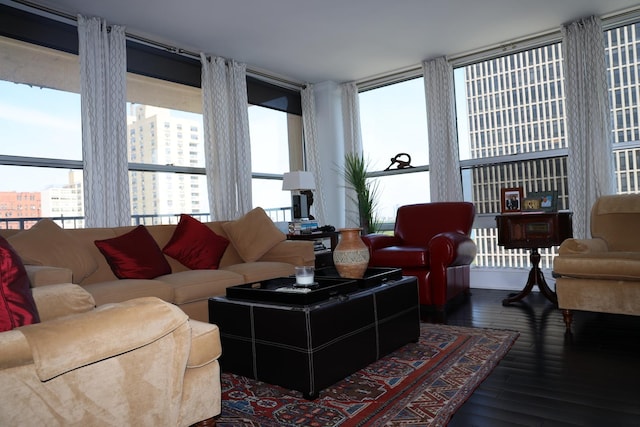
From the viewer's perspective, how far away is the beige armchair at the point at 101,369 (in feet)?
3.47

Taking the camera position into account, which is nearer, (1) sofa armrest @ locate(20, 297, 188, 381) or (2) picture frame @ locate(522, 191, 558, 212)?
(1) sofa armrest @ locate(20, 297, 188, 381)

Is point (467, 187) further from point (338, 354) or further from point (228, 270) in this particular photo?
point (338, 354)

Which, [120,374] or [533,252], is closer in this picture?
[120,374]

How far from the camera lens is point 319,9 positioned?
13.2 ft

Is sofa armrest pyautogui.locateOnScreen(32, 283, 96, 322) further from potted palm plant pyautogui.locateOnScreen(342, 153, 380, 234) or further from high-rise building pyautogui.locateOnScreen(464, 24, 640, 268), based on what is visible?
high-rise building pyautogui.locateOnScreen(464, 24, 640, 268)

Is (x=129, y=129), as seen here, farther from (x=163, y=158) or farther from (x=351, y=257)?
(x=351, y=257)

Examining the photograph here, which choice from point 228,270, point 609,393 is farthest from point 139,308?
point 228,270

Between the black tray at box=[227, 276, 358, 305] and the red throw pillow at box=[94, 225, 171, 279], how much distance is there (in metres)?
0.97

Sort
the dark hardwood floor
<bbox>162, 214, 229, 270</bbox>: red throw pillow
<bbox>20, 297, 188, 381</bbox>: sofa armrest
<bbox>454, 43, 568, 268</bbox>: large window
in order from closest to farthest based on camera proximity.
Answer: <bbox>20, 297, 188, 381</bbox>: sofa armrest, the dark hardwood floor, <bbox>162, 214, 229, 270</bbox>: red throw pillow, <bbox>454, 43, 568, 268</bbox>: large window

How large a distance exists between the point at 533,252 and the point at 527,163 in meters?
1.46

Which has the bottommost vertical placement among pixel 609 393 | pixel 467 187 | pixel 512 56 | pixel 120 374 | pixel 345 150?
pixel 609 393

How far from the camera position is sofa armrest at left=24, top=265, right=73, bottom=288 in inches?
91.6

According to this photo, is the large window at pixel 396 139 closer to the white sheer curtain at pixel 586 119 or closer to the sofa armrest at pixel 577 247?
the white sheer curtain at pixel 586 119

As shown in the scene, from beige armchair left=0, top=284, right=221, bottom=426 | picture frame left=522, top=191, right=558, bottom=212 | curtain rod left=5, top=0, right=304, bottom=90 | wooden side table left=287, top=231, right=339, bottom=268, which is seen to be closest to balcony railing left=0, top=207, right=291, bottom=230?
wooden side table left=287, top=231, right=339, bottom=268
